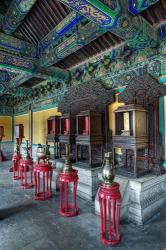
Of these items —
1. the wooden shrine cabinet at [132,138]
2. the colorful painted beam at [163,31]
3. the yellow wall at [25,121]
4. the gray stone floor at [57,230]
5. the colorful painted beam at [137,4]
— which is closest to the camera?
the gray stone floor at [57,230]

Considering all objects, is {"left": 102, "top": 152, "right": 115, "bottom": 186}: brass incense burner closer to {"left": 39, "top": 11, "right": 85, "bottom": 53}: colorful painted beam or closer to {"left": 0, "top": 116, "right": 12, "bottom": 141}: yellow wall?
{"left": 39, "top": 11, "right": 85, "bottom": 53}: colorful painted beam

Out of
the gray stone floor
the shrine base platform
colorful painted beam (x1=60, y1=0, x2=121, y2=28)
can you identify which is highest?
colorful painted beam (x1=60, y1=0, x2=121, y2=28)

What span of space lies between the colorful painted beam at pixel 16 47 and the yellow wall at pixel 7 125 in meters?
5.61

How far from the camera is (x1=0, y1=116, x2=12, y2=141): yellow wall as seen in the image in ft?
28.2

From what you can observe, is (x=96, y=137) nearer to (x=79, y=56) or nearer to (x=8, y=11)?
(x=79, y=56)

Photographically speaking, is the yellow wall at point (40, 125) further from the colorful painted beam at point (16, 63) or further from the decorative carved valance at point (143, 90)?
the decorative carved valance at point (143, 90)

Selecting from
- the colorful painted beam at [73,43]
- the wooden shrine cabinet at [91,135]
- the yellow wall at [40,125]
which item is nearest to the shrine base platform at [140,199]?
the wooden shrine cabinet at [91,135]

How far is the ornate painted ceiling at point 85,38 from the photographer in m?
2.18

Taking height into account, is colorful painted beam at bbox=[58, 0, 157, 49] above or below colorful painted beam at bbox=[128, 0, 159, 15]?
below

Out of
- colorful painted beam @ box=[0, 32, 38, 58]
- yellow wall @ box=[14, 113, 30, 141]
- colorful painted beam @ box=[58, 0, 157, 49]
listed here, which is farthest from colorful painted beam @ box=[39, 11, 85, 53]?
yellow wall @ box=[14, 113, 30, 141]

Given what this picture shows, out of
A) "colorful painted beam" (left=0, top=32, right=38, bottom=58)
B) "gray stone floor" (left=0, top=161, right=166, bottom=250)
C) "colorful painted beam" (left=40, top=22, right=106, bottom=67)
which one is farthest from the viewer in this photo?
"colorful painted beam" (left=0, top=32, right=38, bottom=58)

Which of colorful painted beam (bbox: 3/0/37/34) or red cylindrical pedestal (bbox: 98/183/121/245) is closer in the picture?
red cylindrical pedestal (bbox: 98/183/121/245)

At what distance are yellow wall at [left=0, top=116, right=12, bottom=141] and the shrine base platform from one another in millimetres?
7501

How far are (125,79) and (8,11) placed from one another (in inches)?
106
